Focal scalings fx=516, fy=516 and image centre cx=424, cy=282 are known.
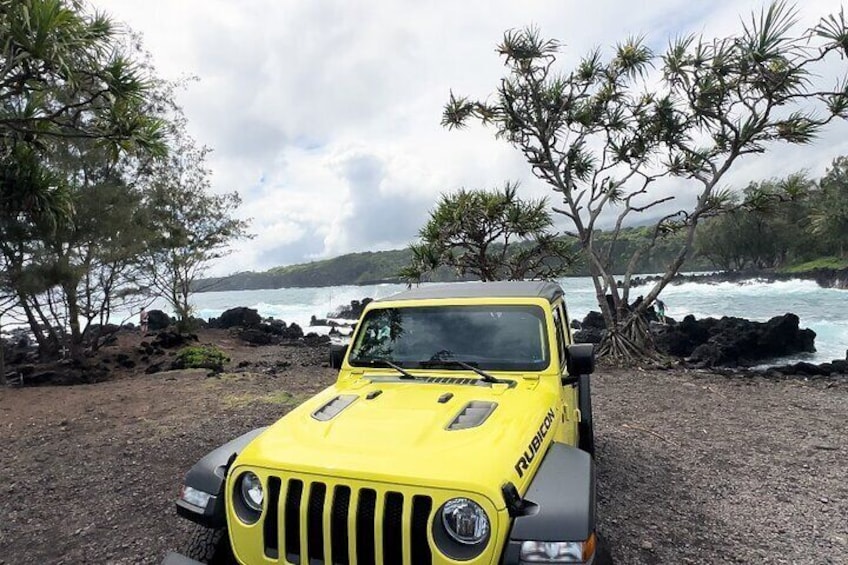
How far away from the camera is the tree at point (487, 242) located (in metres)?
11.6

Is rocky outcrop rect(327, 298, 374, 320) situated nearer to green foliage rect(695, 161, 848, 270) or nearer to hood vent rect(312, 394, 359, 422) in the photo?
green foliage rect(695, 161, 848, 270)

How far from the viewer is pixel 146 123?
334 inches

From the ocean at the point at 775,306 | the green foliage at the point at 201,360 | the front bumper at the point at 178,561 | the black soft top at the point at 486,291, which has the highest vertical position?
the black soft top at the point at 486,291

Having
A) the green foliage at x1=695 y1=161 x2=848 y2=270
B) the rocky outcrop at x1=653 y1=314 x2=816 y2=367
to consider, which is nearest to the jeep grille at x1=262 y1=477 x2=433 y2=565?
the rocky outcrop at x1=653 y1=314 x2=816 y2=367

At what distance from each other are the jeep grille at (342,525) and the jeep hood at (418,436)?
80 mm

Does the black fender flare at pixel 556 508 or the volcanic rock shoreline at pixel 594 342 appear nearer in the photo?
the black fender flare at pixel 556 508

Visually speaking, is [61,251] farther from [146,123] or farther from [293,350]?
[293,350]

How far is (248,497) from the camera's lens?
242 cm

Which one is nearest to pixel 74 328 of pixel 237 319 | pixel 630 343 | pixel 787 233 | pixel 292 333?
pixel 292 333

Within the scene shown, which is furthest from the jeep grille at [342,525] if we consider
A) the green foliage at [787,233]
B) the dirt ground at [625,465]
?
the green foliage at [787,233]

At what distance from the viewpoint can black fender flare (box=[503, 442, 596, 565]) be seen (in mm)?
2021

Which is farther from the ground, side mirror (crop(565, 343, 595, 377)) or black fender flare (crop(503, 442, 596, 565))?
side mirror (crop(565, 343, 595, 377))

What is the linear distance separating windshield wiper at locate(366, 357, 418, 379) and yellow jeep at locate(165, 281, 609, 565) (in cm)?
1

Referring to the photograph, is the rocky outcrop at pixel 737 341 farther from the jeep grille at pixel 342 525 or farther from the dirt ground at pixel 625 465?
the jeep grille at pixel 342 525
